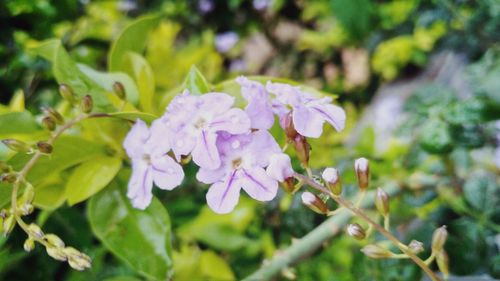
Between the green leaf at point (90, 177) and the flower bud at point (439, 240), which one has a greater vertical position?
the flower bud at point (439, 240)

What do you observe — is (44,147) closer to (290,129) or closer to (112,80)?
(112,80)

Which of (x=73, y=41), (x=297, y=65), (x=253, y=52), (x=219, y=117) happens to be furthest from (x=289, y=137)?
(x=253, y=52)

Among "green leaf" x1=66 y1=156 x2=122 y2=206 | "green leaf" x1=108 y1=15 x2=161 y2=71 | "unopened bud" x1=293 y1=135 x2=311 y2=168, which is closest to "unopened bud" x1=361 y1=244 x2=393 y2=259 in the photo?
"unopened bud" x1=293 y1=135 x2=311 y2=168

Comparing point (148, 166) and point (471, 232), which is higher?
point (148, 166)

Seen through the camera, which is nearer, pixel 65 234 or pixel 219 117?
pixel 219 117

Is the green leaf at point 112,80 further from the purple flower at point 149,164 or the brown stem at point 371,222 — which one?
the brown stem at point 371,222

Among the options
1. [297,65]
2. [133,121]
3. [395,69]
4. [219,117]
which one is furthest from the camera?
[395,69]

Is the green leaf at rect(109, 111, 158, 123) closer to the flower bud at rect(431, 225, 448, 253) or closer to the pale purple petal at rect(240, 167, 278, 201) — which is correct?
the pale purple petal at rect(240, 167, 278, 201)

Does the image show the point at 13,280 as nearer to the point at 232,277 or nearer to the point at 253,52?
the point at 232,277

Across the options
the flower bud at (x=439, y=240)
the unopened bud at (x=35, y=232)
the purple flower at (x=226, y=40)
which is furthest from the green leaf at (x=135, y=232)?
the purple flower at (x=226, y=40)
